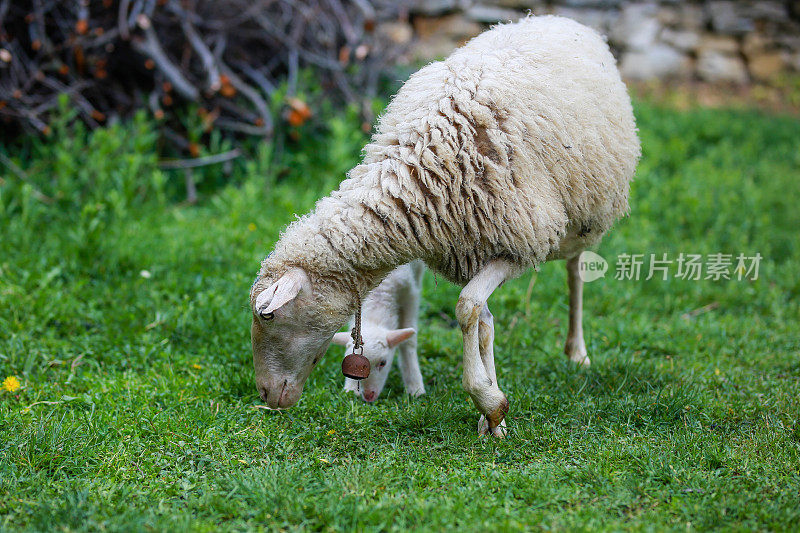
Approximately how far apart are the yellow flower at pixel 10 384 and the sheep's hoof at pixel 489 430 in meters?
2.22

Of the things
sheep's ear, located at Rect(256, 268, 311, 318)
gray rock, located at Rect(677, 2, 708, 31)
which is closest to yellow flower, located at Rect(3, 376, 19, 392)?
sheep's ear, located at Rect(256, 268, 311, 318)

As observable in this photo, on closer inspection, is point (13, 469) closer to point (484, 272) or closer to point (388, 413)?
point (388, 413)

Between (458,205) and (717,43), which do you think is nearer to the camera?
(458,205)

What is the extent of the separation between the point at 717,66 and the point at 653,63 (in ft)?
3.16

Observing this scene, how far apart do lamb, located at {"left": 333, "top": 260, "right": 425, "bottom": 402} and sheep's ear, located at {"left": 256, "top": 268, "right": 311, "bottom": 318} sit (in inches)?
25.0

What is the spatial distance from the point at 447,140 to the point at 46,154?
4.18m

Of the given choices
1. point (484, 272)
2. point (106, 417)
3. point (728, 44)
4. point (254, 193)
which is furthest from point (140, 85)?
point (728, 44)

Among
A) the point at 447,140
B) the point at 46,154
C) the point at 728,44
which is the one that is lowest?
the point at 728,44

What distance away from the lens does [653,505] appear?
2.77 m

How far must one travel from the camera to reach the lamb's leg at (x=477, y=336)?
10.4ft

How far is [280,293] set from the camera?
9.74 ft

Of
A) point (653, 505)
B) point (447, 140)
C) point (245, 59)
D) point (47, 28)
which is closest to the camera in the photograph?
point (653, 505)

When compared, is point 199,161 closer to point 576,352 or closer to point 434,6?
point 576,352

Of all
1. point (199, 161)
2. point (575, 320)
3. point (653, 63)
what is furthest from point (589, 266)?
point (653, 63)
